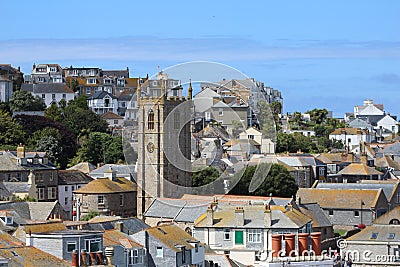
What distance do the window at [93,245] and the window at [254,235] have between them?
1757 centimetres

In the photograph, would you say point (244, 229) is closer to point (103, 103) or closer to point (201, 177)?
point (201, 177)

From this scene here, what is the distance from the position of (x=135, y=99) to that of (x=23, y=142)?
17.1 m

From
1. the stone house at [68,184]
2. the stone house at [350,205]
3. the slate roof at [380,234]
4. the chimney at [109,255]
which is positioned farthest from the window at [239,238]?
the stone house at [68,184]

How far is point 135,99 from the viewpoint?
79.0 metres

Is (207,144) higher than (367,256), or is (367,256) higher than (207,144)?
(207,144)

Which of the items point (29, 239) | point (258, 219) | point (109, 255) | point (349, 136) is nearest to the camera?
point (29, 239)

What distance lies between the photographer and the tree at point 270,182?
7369cm

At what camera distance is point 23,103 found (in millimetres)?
112125

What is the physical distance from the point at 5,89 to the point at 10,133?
2686cm

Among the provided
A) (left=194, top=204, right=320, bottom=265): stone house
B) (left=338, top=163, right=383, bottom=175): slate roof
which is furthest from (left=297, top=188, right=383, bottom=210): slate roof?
(left=194, top=204, right=320, bottom=265): stone house

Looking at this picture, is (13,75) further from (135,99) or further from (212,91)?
(212,91)

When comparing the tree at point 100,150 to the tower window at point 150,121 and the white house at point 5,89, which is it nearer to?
the tower window at point 150,121

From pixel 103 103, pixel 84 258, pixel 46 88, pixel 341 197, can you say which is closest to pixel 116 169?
pixel 341 197

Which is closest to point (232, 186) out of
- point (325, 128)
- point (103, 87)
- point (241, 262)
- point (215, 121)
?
point (215, 121)
